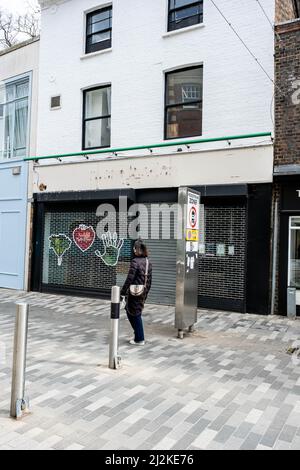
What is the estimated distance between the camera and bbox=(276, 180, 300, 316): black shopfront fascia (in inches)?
373

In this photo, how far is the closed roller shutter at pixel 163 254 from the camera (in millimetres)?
11039

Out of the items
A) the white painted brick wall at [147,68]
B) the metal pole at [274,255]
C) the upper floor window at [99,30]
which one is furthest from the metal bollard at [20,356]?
the upper floor window at [99,30]

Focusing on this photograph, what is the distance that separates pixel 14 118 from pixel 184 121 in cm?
673

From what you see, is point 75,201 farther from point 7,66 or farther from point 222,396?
point 222,396

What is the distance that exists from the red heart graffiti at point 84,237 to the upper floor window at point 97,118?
8.00ft

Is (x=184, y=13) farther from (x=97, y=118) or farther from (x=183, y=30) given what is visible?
(x=97, y=118)

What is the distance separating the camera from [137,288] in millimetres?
6637

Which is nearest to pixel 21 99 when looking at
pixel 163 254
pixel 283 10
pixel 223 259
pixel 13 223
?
pixel 13 223

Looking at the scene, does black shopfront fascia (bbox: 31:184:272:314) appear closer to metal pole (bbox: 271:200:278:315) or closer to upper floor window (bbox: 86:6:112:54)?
metal pole (bbox: 271:200:278:315)

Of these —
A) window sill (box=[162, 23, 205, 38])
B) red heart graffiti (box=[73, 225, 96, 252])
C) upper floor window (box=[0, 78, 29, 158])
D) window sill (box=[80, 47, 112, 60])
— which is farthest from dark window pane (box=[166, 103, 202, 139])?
upper floor window (box=[0, 78, 29, 158])

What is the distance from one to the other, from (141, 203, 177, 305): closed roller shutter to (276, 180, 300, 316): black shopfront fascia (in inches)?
107

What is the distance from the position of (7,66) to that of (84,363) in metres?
12.4

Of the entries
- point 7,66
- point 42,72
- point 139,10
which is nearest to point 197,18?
point 139,10

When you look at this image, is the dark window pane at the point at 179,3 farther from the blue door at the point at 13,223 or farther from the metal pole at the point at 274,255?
the blue door at the point at 13,223
